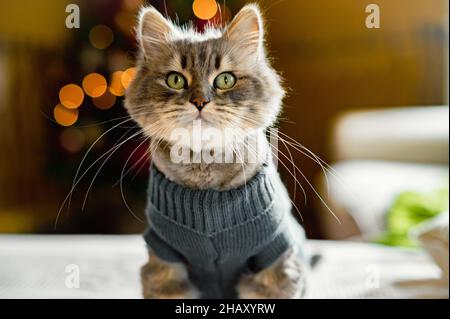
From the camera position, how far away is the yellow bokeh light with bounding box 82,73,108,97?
0.89 m

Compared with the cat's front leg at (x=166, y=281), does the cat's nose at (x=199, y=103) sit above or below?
above

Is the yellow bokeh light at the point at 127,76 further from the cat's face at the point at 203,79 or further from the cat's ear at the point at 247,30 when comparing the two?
the cat's ear at the point at 247,30

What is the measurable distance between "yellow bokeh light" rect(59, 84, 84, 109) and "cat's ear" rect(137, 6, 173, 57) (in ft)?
0.75

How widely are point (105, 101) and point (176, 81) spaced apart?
30 centimetres

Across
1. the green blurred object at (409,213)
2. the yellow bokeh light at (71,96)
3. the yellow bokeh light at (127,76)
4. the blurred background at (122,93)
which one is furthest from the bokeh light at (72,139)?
→ the green blurred object at (409,213)

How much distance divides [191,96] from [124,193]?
0.42 metres

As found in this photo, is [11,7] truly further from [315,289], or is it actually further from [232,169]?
[315,289]

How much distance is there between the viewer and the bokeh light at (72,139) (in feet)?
3.33

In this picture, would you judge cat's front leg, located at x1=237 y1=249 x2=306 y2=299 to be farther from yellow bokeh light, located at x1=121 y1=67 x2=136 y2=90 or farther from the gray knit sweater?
yellow bokeh light, located at x1=121 y1=67 x2=136 y2=90

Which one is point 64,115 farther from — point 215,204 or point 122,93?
point 215,204

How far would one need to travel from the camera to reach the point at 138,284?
0.87 m

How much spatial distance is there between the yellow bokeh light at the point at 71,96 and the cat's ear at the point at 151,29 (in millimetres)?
227

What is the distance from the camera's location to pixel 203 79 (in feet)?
2.23
